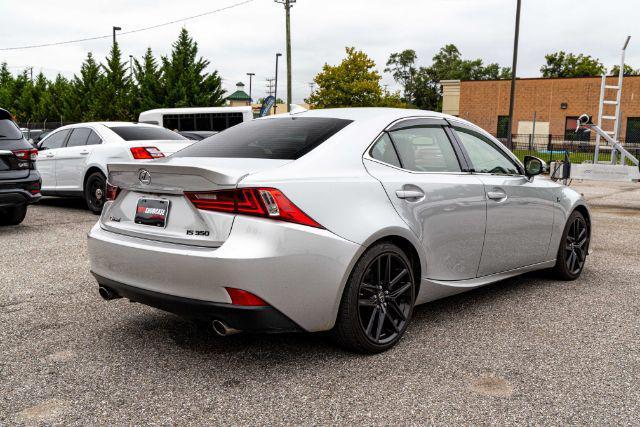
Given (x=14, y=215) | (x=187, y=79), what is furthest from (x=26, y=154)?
(x=187, y=79)

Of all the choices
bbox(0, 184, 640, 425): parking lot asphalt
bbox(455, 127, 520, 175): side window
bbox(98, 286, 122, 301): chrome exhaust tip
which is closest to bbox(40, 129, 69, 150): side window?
bbox(0, 184, 640, 425): parking lot asphalt

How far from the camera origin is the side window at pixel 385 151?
13.3 ft

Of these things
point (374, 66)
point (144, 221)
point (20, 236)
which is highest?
point (374, 66)

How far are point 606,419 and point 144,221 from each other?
8.69 ft

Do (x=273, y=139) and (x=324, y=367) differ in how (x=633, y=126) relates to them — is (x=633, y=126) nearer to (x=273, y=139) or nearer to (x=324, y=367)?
(x=273, y=139)

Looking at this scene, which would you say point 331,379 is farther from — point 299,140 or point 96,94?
point 96,94

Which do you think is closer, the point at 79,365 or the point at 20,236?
the point at 79,365

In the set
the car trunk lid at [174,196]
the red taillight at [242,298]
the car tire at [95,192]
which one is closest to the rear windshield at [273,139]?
the car trunk lid at [174,196]

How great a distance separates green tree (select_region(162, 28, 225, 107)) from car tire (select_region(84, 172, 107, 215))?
33808 millimetres

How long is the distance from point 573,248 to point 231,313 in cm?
394

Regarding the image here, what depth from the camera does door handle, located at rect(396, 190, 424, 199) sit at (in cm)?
396

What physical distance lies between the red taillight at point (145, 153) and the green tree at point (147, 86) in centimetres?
3612

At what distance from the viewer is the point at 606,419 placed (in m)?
3.04

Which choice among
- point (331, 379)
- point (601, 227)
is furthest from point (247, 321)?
point (601, 227)
